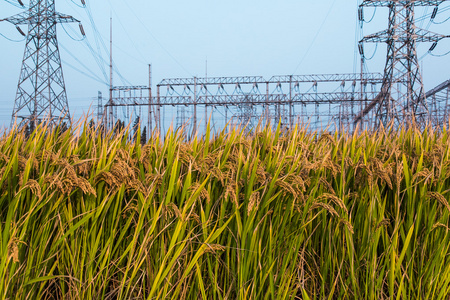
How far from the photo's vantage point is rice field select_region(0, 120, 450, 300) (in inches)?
90.8

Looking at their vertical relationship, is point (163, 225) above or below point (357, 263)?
above

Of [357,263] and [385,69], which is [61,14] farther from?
[357,263]

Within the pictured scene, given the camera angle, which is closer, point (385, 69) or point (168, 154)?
point (168, 154)

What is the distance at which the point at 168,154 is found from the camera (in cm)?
254

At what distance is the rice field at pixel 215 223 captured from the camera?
2307 millimetres

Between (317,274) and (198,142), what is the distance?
4.16 ft

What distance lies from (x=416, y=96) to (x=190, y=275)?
20.3m

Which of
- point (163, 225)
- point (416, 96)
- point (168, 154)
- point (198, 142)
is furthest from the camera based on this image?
point (416, 96)

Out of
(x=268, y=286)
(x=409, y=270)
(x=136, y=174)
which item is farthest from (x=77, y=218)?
(x=409, y=270)

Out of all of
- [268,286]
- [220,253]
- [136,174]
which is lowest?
[268,286]

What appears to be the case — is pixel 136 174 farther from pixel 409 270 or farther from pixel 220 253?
pixel 409 270

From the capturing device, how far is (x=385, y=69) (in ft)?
66.8

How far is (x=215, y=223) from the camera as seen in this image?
2.39 metres

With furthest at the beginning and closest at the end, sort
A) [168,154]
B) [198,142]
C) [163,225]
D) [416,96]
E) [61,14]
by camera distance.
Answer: [61,14]
[416,96]
[198,142]
[168,154]
[163,225]
